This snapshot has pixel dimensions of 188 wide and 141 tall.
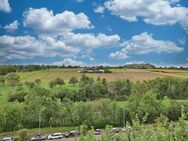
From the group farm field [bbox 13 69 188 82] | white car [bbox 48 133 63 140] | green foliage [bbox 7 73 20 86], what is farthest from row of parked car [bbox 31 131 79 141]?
green foliage [bbox 7 73 20 86]

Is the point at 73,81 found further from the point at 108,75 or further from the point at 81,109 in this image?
the point at 81,109

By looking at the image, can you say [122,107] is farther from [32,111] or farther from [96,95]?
[96,95]

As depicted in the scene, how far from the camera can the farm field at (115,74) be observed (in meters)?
91.7

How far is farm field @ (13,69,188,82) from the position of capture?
9169cm

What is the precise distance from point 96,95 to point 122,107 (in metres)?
19.3

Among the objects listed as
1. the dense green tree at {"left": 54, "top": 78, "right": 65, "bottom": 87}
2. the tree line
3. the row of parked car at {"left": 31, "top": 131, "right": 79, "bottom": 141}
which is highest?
the dense green tree at {"left": 54, "top": 78, "right": 65, "bottom": 87}

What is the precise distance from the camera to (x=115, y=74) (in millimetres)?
95688

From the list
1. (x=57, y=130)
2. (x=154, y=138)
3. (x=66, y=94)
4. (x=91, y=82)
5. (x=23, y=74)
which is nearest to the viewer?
(x=154, y=138)

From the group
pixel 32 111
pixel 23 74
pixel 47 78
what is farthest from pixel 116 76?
pixel 32 111

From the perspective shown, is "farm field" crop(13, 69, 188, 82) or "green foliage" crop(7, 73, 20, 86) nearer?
"farm field" crop(13, 69, 188, 82)

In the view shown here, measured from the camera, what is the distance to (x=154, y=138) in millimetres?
12156

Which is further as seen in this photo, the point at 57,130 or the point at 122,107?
the point at 122,107

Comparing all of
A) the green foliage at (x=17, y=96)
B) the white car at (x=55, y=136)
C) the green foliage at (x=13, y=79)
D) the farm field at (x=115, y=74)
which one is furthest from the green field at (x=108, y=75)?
the white car at (x=55, y=136)

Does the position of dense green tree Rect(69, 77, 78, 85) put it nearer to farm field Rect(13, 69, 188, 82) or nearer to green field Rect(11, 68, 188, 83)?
green field Rect(11, 68, 188, 83)
